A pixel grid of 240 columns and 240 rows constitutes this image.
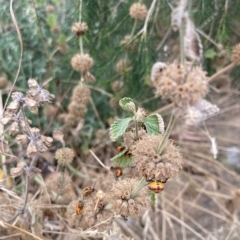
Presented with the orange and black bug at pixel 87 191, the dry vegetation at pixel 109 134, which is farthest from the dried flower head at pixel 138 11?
the orange and black bug at pixel 87 191

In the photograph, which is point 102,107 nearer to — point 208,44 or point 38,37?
point 38,37

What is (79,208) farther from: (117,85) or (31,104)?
(117,85)

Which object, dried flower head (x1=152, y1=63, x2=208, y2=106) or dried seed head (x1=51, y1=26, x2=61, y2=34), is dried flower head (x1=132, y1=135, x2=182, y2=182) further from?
dried seed head (x1=51, y1=26, x2=61, y2=34)

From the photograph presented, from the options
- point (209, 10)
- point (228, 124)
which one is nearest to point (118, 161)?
point (209, 10)

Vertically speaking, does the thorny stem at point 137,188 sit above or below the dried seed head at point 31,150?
above

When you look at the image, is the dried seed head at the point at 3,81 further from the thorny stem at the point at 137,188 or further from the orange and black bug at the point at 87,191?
the thorny stem at the point at 137,188

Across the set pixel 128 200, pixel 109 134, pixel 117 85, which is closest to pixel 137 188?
pixel 128 200

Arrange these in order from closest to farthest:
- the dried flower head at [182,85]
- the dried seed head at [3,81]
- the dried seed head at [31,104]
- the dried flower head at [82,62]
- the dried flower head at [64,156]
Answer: the dried flower head at [182,85] → the dried seed head at [31,104] → the dried flower head at [64,156] → the dried flower head at [82,62] → the dried seed head at [3,81]
